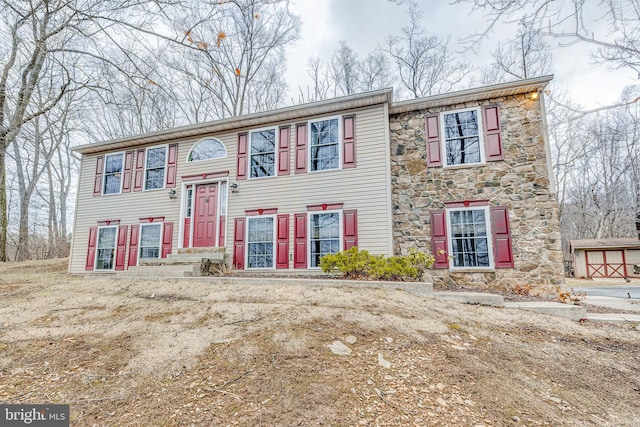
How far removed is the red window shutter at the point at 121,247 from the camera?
9242 millimetres

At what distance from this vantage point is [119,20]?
5230 mm

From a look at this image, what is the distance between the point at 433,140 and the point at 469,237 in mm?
2504

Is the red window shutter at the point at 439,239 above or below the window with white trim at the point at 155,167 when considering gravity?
below

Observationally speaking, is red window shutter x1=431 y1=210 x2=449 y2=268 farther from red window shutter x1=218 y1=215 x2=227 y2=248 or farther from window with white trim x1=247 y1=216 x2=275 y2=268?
red window shutter x1=218 y1=215 x2=227 y2=248

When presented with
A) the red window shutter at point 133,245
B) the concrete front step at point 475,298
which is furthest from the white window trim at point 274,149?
the concrete front step at point 475,298

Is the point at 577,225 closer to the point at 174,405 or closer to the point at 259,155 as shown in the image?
the point at 259,155

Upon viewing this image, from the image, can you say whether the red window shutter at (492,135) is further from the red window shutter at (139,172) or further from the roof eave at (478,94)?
the red window shutter at (139,172)

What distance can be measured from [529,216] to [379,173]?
3.40 m

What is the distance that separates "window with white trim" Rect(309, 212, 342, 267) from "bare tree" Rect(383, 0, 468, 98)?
11.9 metres

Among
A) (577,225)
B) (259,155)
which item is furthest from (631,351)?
(577,225)

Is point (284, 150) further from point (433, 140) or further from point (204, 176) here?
point (433, 140)

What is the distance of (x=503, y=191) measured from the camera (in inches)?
280

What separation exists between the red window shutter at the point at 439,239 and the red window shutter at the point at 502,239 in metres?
1.02

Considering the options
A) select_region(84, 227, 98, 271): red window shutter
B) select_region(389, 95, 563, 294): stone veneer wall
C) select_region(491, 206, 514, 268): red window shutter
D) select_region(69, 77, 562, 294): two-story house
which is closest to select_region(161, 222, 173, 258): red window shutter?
select_region(69, 77, 562, 294): two-story house
